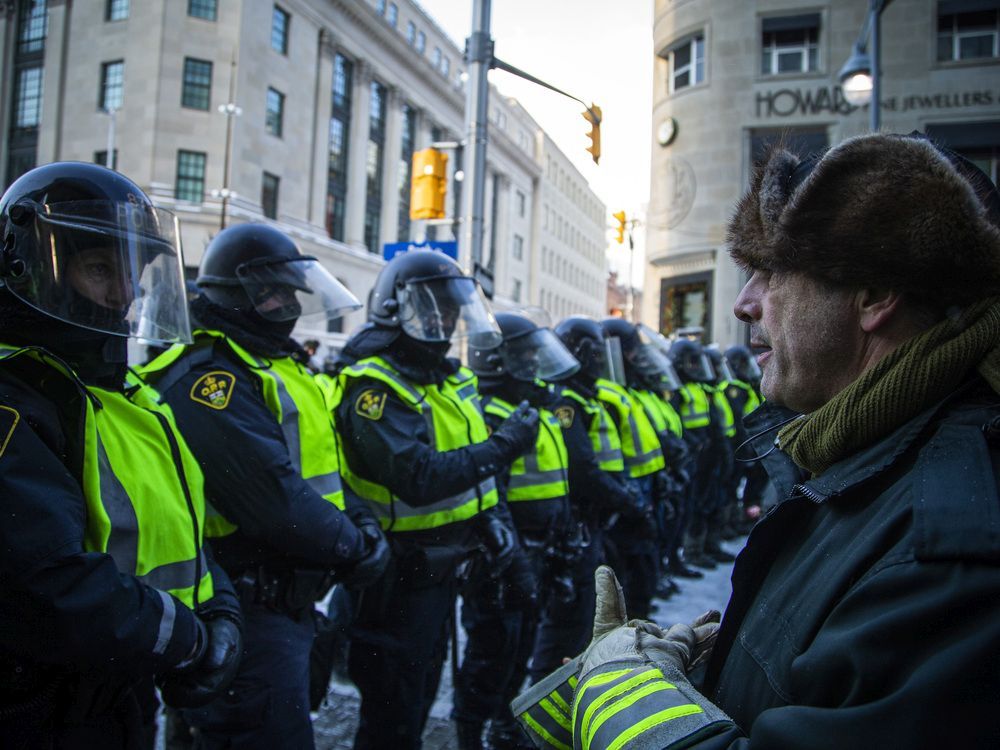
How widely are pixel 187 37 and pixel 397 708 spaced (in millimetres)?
30388

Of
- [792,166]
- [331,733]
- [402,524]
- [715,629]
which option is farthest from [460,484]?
[792,166]

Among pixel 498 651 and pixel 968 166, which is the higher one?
pixel 968 166

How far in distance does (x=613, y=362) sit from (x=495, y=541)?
3446 millimetres

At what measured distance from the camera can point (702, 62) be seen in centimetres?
2147

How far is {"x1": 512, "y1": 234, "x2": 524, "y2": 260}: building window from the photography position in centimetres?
5938

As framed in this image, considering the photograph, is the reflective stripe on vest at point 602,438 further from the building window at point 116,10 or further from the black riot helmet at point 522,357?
the building window at point 116,10

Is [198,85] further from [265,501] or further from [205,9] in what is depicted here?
[265,501]

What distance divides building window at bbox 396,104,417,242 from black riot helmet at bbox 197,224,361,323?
39026 mm

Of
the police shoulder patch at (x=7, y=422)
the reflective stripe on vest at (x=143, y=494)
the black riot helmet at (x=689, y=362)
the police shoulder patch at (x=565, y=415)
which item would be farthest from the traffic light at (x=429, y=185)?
the police shoulder patch at (x=7, y=422)

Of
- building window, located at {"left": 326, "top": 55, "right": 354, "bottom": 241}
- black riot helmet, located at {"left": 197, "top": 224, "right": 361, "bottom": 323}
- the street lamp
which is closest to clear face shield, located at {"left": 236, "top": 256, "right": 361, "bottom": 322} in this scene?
black riot helmet, located at {"left": 197, "top": 224, "right": 361, "bottom": 323}

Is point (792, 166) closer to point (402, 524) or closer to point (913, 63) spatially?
point (402, 524)

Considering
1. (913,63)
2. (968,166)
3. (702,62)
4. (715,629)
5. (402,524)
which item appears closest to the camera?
(968,166)

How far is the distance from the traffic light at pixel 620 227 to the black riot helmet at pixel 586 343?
42.4ft

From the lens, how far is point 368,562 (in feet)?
9.34
